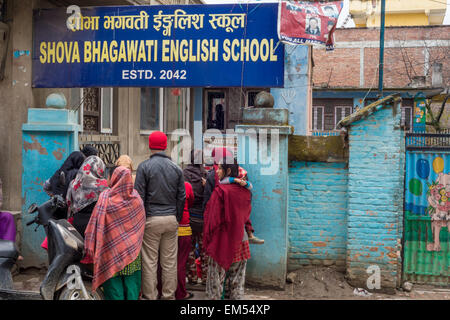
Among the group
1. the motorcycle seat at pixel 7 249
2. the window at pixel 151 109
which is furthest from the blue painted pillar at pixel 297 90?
the motorcycle seat at pixel 7 249

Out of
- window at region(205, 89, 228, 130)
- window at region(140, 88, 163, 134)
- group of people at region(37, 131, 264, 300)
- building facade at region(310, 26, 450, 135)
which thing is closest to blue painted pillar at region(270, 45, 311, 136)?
window at region(140, 88, 163, 134)

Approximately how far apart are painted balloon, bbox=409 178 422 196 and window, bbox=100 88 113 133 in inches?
219

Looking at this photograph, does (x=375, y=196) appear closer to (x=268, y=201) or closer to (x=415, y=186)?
(x=415, y=186)

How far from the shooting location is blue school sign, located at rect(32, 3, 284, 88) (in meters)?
5.67

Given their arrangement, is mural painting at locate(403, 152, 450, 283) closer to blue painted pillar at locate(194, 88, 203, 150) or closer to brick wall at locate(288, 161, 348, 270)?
brick wall at locate(288, 161, 348, 270)

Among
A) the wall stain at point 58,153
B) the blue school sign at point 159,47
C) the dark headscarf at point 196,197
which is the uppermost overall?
the blue school sign at point 159,47

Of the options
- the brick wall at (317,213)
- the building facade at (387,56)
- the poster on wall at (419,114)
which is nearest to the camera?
the brick wall at (317,213)

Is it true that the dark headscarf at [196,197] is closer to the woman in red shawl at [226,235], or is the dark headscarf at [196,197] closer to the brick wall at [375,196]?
the woman in red shawl at [226,235]

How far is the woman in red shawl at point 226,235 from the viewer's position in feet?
15.1

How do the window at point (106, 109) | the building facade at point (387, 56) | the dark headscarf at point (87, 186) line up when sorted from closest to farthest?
the dark headscarf at point (87, 186), the window at point (106, 109), the building facade at point (387, 56)

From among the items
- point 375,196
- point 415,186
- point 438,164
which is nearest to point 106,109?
point 375,196

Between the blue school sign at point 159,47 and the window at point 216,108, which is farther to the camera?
the window at point 216,108

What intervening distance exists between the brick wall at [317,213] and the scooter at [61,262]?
277cm

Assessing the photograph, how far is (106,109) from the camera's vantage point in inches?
340
